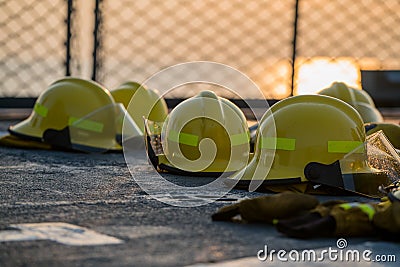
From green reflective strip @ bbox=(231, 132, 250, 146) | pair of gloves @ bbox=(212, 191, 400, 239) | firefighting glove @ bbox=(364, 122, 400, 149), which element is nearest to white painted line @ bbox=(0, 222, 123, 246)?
pair of gloves @ bbox=(212, 191, 400, 239)

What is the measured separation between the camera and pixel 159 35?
10.7 meters

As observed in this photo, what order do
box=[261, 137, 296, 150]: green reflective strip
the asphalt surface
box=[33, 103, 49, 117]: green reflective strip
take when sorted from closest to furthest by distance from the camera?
1. the asphalt surface
2. box=[261, 137, 296, 150]: green reflective strip
3. box=[33, 103, 49, 117]: green reflective strip

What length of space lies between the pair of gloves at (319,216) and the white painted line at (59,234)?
0.57 m

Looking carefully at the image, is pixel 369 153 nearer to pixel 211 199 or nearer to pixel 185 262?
pixel 211 199

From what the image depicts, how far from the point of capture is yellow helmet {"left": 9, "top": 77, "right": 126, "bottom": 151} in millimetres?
6773

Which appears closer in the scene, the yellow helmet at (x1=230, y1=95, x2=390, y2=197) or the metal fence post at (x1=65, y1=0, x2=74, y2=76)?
the yellow helmet at (x1=230, y1=95, x2=390, y2=197)

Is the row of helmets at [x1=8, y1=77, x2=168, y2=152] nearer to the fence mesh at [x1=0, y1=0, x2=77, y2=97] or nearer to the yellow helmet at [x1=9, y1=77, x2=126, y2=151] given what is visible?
the yellow helmet at [x1=9, y1=77, x2=126, y2=151]

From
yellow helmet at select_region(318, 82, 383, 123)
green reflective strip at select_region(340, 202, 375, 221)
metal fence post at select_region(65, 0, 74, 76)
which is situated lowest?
green reflective strip at select_region(340, 202, 375, 221)

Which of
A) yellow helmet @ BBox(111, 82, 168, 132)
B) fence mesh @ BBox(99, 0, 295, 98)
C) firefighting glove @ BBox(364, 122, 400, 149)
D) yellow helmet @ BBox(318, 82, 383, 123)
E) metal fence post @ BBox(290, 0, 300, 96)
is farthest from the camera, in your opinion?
metal fence post @ BBox(290, 0, 300, 96)

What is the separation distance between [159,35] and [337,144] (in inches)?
237

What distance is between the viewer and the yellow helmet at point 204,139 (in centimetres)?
543

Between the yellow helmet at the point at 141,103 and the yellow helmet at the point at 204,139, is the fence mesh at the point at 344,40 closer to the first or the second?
the yellow helmet at the point at 141,103

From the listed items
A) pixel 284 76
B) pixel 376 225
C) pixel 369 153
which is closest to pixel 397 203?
pixel 376 225

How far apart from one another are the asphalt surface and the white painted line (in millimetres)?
46
